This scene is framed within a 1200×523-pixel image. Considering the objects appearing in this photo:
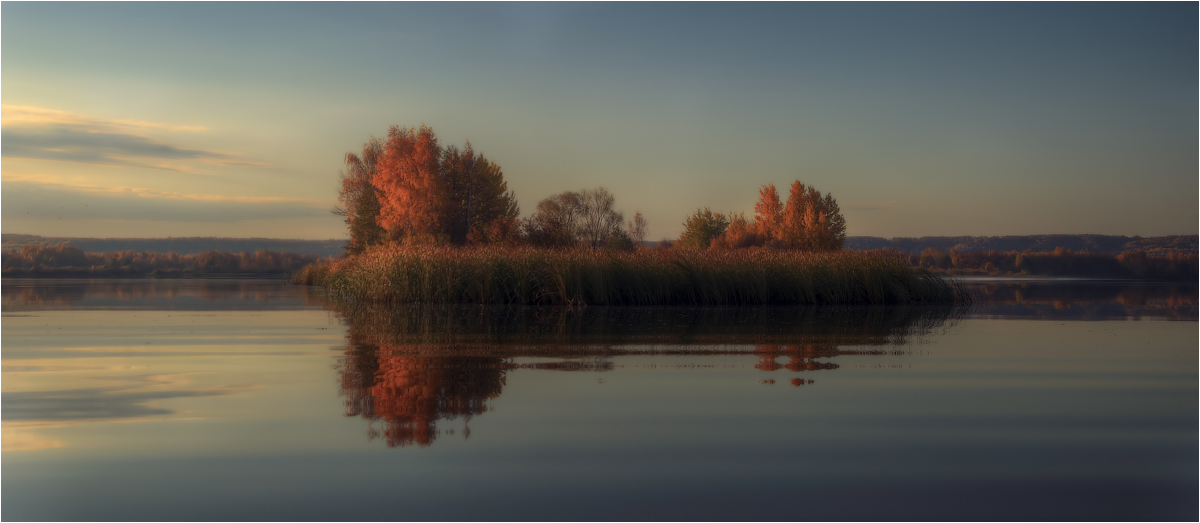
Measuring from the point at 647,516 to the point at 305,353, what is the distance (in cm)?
611

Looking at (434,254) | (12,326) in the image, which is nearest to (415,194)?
(434,254)

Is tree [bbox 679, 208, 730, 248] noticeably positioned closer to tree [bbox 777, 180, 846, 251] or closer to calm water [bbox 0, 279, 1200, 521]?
tree [bbox 777, 180, 846, 251]

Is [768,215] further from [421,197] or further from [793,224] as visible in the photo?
[421,197]

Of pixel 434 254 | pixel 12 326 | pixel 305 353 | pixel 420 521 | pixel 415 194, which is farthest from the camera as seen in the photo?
pixel 415 194

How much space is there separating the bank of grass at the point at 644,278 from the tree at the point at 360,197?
27.5 meters

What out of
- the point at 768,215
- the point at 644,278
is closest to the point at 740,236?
the point at 768,215

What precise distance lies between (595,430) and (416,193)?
35.5 metres

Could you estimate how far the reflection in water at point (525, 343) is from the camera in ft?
17.7

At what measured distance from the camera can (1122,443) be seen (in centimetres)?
426

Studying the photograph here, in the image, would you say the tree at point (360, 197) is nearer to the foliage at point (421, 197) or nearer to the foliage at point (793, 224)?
the foliage at point (421, 197)

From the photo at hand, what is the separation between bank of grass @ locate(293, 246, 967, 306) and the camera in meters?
17.6

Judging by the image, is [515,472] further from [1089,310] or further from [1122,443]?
[1089,310]

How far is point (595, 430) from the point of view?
450cm

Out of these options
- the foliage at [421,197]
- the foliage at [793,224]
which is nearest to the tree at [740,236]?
the foliage at [793,224]
